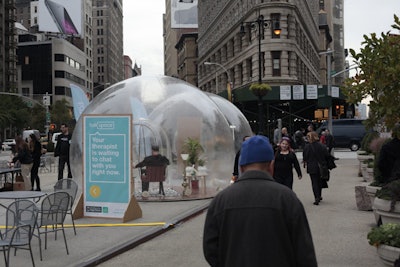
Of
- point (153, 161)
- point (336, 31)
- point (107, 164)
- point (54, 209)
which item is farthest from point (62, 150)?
point (336, 31)

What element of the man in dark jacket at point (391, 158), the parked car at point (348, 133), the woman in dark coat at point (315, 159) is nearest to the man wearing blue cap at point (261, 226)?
the man in dark jacket at point (391, 158)

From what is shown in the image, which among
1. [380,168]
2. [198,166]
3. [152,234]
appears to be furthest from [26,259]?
[198,166]

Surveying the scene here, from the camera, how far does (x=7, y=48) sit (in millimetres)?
88875

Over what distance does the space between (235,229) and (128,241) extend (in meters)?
5.80

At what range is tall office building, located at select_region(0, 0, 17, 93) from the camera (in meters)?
86.2

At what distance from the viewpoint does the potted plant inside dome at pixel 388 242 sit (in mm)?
6547

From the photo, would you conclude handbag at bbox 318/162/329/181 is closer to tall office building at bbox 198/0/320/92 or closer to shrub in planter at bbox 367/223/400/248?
shrub in planter at bbox 367/223/400/248

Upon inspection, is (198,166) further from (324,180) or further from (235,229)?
(235,229)

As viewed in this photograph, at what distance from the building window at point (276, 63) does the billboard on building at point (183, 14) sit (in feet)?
266

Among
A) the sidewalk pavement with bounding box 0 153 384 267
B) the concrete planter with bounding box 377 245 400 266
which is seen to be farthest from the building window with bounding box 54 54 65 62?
the concrete planter with bounding box 377 245 400 266

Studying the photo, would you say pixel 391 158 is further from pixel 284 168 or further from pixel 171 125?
pixel 171 125

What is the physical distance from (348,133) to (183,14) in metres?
99.6

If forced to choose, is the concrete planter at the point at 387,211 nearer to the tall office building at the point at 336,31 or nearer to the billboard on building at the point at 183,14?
the billboard on building at the point at 183,14

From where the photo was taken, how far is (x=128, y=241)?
343 inches
